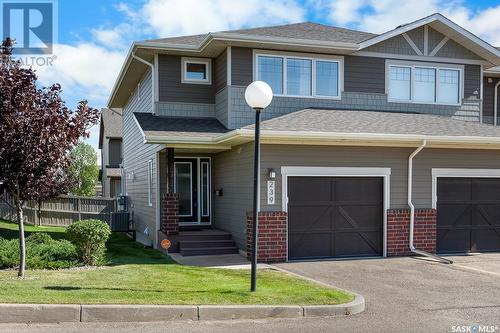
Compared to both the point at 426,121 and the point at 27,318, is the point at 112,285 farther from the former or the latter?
the point at 426,121

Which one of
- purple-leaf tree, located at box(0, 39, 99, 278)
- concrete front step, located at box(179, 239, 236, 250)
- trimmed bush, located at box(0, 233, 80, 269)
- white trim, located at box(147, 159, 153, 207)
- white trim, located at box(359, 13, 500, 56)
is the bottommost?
concrete front step, located at box(179, 239, 236, 250)

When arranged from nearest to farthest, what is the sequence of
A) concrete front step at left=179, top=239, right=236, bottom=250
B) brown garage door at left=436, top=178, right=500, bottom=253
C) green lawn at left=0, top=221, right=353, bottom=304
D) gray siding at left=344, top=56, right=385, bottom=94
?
green lawn at left=0, top=221, right=353, bottom=304
concrete front step at left=179, top=239, right=236, bottom=250
brown garage door at left=436, top=178, right=500, bottom=253
gray siding at left=344, top=56, right=385, bottom=94

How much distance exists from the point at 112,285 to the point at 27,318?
69.8 inches

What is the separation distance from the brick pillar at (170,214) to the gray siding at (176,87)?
3150mm

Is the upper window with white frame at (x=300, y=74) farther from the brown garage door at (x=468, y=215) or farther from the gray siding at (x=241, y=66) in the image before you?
the brown garage door at (x=468, y=215)

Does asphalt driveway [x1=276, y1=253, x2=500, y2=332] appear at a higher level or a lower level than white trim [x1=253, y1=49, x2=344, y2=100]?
lower

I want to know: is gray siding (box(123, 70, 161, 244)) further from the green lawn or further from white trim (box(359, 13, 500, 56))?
white trim (box(359, 13, 500, 56))

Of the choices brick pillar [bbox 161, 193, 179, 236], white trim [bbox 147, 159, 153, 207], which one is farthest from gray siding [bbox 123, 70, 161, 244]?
brick pillar [bbox 161, 193, 179, 236]

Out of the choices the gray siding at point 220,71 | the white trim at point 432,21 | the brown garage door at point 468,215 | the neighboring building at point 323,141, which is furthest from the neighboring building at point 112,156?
the brown garage door at point 468,215

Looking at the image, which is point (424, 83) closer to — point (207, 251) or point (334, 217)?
point (334, 217)

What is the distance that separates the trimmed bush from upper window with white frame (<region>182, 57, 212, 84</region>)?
6332 millimetres

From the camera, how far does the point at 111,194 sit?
3172 centimetres

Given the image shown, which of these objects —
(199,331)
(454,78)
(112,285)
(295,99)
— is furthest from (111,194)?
(199,331)

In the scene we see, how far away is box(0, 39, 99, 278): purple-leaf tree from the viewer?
8.30 meters
